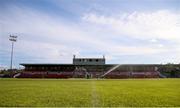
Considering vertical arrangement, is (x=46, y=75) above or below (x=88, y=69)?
below

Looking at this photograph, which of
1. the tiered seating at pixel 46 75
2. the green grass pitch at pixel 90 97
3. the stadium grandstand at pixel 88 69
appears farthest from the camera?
Result: the stadium grandstand at pixel 88 69

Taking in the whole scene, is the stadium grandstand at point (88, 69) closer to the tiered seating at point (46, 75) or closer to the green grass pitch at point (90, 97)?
the tiered seating at point (46, 75)

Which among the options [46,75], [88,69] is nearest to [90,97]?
[46,75]

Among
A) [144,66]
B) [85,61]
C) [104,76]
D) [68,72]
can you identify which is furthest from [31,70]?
[144,66]

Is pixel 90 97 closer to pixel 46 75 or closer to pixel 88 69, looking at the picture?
pixel 46 75

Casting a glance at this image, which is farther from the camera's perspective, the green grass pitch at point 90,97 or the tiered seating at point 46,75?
the tiered seating at point 46,75

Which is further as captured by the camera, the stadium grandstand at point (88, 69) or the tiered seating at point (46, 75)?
the stadium grandstand at point (88, 69)

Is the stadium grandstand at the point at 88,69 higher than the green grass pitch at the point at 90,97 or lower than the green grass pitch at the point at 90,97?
higher

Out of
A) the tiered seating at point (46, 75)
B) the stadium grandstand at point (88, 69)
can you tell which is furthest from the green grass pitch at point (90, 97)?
the stadium grandstand at point (88, 69)

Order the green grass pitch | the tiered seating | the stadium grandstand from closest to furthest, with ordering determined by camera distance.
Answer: the green grass pitch → the tiered seating → the stadium grandstand

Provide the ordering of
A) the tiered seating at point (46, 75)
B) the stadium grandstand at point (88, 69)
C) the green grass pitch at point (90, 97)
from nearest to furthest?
Answer: 1. the green grass pitch at point (90, 97)
2. the tiered seating at point (46, 75)
3. the stadium grandstand at point (88, 69)

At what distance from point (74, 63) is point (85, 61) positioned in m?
5.00

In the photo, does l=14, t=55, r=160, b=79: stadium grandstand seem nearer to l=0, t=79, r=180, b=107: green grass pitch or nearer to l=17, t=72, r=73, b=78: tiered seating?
l=17, t=72, r=73, b=78: tiered seating

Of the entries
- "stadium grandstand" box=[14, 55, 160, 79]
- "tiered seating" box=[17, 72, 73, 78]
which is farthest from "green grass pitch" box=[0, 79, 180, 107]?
"stadium grandstand" box=[14, 55, 160, 79]
